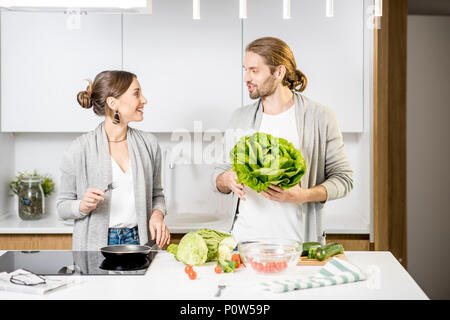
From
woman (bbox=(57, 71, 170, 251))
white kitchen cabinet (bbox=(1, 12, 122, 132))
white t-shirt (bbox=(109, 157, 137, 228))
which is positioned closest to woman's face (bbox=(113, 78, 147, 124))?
woman (bbox=(57, 71, 170, 251))

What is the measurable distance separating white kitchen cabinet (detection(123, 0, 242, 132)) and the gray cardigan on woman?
675 mm

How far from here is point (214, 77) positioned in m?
2.99

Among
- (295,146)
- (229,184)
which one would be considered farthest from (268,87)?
(229,184)

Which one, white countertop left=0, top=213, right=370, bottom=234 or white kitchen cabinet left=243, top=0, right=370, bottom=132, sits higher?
white kitchen cabinet left=243, top=0, right=370, bottom=132

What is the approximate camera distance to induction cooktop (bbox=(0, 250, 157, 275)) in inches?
63.5

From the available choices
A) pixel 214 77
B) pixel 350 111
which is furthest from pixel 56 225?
pixel 350 111

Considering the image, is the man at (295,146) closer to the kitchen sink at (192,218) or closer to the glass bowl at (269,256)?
the glass bowl at (269,256)

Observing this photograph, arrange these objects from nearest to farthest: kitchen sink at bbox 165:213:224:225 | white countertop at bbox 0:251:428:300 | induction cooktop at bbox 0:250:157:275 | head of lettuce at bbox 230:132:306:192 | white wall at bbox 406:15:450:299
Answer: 1. white countertop at bbox 0:251:428:300
2. induction cooktop at bbox 0:250:157:275
3. head of lettuce at bbox 230:132:306:192
4. kitchen sink at bbox 165:213:224:225
5. white wall at bbox 406:15:450:299

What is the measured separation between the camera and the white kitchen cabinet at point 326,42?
293 centimetres

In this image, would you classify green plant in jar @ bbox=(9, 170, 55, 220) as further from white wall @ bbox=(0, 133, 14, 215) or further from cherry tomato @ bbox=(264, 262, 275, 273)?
cherry tomato @ bbox=(264, 262, 275, 273)

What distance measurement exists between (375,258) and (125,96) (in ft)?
4.35

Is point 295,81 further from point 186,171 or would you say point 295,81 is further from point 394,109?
point 186,171

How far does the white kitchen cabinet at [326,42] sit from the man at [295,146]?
1.86ft
